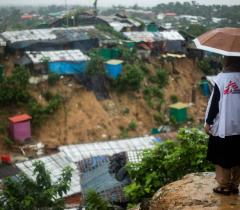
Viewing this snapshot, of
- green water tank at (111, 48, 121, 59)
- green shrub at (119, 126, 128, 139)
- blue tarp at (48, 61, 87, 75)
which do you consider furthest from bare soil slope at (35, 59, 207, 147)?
green water tank at (111, 48, 121, 59)

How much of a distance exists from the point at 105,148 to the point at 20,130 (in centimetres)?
433

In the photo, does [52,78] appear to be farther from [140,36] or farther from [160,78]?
[140,36]

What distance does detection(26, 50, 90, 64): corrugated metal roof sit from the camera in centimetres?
2084

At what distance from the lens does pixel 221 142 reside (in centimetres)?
391

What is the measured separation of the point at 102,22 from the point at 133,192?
25959mm

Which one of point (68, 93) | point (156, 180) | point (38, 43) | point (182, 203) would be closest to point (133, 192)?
point (156, 180)

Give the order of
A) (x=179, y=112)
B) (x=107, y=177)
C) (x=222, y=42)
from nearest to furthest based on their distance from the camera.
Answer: (x=222, y=42) → (x=107, y=177) → (x=179, y=112)

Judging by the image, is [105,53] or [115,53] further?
[115,53]

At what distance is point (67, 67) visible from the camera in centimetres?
2127

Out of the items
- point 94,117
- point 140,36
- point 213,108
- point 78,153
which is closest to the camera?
point 213,108

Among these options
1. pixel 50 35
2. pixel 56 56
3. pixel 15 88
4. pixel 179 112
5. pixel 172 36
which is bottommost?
pixel 179 112

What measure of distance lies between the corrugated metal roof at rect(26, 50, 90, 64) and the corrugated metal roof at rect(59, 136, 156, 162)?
6.17 meters

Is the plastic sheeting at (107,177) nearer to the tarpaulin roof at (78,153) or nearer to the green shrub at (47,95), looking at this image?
the tarpaulin roof at (78,153)

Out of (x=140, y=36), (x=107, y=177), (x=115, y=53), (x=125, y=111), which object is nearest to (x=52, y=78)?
(x=125, y=111)
